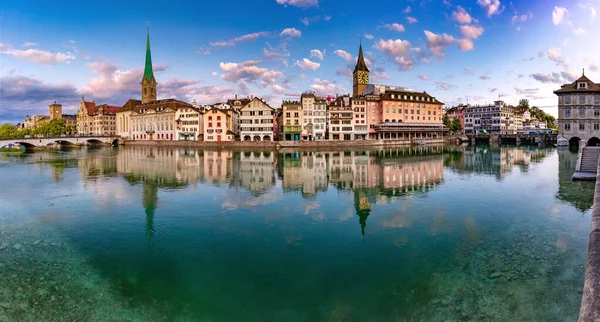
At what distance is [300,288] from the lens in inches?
373

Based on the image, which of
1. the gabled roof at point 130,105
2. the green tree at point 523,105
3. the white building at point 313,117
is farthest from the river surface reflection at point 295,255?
the green tree at point 523,105

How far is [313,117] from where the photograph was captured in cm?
8412

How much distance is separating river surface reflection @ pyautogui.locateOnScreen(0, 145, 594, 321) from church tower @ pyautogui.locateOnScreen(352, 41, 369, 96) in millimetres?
86359

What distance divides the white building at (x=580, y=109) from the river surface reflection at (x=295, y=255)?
52693mm

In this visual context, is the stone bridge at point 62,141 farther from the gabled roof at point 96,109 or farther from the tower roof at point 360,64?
the tower roof at point 360,64

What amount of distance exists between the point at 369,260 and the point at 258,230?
17.0 feet

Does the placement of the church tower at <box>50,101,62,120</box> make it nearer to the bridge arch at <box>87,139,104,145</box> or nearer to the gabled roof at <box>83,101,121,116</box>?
the gabled roof at <box>83,101,121,116</box>

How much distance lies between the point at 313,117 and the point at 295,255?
7353cm

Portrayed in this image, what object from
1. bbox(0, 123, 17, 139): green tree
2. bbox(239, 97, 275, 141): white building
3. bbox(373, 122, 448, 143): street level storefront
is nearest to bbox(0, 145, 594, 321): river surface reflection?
bbox(239, 97, 275, 141): white building

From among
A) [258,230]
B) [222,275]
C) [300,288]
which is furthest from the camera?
[258,230]

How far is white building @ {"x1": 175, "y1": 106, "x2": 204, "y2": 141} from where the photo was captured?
9250cm

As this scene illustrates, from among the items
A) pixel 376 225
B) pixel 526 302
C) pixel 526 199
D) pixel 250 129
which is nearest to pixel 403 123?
pixel 250 129

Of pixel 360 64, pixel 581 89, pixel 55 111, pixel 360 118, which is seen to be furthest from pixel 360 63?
pixel 55 111

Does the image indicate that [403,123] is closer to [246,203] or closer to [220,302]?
[246,203]
